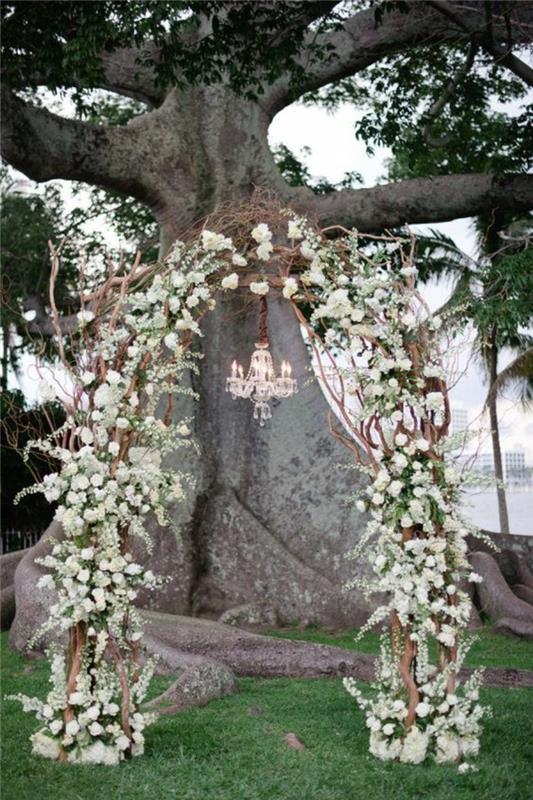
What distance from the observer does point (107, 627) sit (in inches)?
225

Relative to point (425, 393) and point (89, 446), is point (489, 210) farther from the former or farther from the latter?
point (89, 446)

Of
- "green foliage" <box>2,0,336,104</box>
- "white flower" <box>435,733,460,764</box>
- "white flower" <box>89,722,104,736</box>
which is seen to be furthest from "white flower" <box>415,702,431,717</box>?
"green foliage" <box>2,0,336,104</box>

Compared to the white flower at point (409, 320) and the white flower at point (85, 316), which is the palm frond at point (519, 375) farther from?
the white flower at point (85, 316)

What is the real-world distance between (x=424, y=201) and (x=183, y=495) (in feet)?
20.7

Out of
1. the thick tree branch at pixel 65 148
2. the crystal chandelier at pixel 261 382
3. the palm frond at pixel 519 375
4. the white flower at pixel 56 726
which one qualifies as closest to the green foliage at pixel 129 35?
the thick tree branch at pixel 65 148

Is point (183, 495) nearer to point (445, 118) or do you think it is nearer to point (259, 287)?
point (259, 287)

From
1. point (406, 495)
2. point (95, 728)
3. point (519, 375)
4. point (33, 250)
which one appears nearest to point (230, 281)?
point (406, 495)

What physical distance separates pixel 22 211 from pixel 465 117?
817 cm

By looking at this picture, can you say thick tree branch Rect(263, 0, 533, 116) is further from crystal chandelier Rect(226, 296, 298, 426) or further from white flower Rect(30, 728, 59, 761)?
white flower Rect(30, 728, 59, 761)

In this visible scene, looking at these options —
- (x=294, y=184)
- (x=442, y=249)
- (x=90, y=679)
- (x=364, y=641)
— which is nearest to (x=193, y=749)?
(x=90, y=679)

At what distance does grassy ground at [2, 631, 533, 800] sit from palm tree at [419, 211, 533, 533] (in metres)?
3.03

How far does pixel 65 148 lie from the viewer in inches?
405

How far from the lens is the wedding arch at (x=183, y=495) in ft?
18.6

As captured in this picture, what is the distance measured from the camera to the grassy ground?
5.27m
